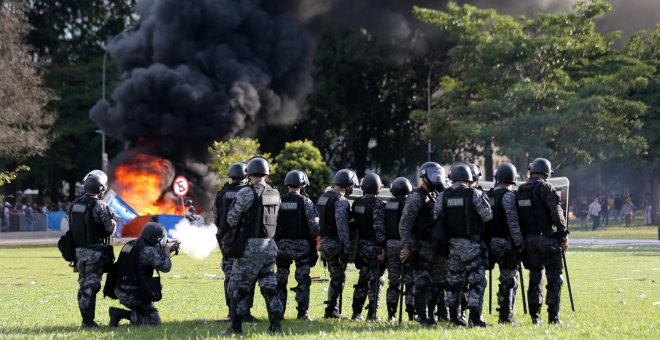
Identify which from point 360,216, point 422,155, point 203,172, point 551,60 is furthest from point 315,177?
point 360,216

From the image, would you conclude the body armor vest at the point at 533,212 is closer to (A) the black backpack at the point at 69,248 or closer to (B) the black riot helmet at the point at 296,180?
(B) the black riot helmet at the point at 296,180

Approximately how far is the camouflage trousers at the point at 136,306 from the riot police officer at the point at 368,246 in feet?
8.32

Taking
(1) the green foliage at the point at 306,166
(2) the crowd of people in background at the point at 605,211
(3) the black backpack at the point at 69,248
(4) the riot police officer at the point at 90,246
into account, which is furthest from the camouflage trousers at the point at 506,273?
(2) the crowd of people in background at the point at 605,211

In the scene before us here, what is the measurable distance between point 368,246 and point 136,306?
3019 millimetres

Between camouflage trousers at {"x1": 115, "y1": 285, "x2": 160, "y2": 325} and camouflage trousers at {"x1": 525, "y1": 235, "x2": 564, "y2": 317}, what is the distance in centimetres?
450

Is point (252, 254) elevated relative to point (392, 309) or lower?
elevated

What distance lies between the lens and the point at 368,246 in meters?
12.8

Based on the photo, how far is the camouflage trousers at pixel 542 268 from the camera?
37.7ft

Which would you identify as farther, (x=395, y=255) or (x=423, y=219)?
(x=395, y=255)

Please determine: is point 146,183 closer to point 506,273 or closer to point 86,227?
point 86,227

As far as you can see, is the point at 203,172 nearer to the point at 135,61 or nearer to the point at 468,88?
the point at 135,61

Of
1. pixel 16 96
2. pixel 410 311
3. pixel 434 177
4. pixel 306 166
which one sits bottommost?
pixel 410 311

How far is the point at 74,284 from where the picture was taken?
19141 mm

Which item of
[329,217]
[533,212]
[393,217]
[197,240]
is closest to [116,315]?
[329,217]
